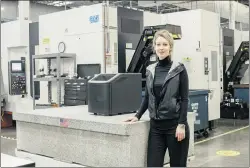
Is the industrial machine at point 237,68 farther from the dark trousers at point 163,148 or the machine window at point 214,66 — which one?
the dark trousers at point 163,148

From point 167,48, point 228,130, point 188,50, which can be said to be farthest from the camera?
point 228,130

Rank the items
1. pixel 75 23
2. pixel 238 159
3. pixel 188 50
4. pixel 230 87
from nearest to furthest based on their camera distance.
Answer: pixel 238 159, pixel 75 23, pixel 188 50, pixel 230 87

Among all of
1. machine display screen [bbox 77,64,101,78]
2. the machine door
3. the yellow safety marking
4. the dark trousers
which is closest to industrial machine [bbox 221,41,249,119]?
the machine door

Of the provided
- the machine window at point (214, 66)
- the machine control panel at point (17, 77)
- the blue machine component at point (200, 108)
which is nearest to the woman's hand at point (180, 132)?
the blue machine component at point (200, 108)

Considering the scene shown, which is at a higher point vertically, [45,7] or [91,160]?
[45,7]

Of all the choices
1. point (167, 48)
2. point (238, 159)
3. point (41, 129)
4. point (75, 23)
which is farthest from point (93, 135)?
point (75, 23)

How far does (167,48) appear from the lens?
229cm

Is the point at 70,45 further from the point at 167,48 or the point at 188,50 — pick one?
the point at 167,48

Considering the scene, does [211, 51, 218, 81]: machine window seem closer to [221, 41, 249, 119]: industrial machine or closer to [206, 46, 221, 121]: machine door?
[206, 46, 221, 121]: machine door

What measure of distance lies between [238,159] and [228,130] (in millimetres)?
2462

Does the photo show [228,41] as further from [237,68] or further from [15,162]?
→ [15,162]

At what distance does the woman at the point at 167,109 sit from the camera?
223cm

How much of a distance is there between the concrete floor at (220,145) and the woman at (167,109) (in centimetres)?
215

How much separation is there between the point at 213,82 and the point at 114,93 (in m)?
4.82
